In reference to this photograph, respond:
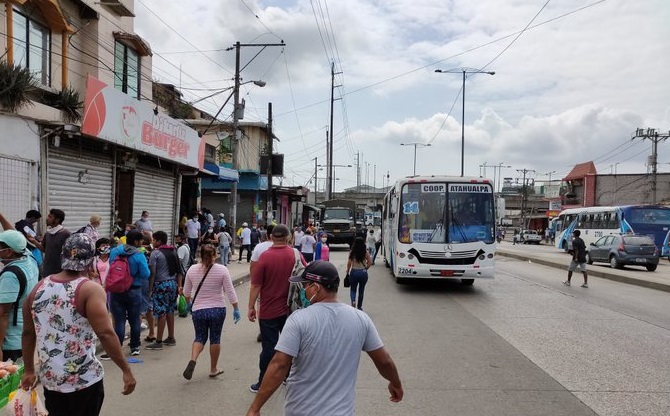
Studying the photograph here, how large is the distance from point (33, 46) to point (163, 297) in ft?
26.4

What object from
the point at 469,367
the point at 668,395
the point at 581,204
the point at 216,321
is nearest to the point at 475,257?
the point at 469,367

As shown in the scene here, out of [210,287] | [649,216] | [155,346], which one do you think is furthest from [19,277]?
[649,216]

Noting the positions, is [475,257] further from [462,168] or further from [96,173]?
[462,168]

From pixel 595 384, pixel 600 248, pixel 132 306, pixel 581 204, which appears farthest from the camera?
pixel 581 204

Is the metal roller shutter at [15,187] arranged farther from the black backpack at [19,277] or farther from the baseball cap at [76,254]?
the baseball cap at [76,254]

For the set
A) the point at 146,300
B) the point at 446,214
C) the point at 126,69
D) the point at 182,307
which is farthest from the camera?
the point at 126,69

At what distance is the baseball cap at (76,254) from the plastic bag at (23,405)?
37.6 inches

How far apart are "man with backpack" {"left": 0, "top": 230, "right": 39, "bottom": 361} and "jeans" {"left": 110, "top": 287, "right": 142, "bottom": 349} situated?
2576mm

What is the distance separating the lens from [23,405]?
3.49m

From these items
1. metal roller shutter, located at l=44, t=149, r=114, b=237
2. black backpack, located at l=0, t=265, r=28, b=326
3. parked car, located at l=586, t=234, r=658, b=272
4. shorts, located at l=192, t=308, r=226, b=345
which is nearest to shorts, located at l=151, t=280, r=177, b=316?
shorts, located at l=192, t=308, r=226, b=345

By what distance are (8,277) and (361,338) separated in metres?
2.96

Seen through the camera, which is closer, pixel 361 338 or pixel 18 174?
pixel 361 338

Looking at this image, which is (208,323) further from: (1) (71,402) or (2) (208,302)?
(1) (71,402)

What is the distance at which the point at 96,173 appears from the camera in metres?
13.7
